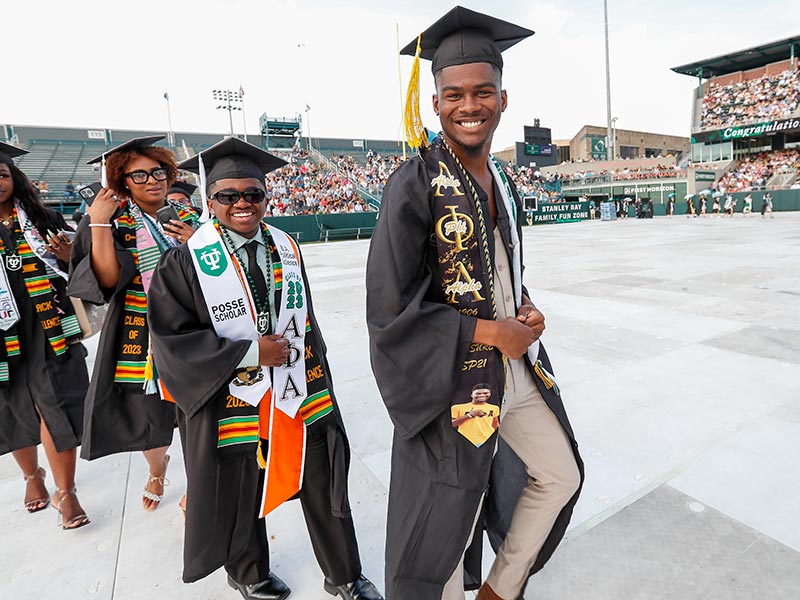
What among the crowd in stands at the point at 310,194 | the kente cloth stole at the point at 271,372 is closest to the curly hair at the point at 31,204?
the kente cloth stole at the point at 271,372

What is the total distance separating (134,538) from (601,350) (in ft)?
13.4

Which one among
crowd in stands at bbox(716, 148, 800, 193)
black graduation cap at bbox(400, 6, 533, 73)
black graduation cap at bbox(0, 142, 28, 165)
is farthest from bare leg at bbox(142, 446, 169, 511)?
crowd in stands at bbox(716, 148, 800, 193)

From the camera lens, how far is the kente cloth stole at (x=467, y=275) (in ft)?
4.57

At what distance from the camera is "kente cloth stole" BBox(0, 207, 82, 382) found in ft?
7.88

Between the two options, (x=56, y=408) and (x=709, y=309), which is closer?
(x=56, y=408)

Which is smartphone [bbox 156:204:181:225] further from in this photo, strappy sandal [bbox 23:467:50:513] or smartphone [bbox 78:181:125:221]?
strappy sandal [bbox 23:467:50:513]

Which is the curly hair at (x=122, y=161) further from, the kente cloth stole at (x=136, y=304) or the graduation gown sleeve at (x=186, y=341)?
the graduation gown sleeve at (x=186, y=341)

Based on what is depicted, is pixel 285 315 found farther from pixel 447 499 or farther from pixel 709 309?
pixel 709 309

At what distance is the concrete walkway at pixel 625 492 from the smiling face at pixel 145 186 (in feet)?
5.44

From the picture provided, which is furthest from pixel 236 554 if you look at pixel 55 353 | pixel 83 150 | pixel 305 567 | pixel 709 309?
pixel 83 150

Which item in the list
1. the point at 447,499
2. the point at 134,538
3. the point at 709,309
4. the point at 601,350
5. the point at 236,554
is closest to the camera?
the point at 447,499

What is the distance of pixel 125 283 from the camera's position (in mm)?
2287

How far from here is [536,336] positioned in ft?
4.87

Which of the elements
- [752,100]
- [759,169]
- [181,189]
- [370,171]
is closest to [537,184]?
[370,171]
